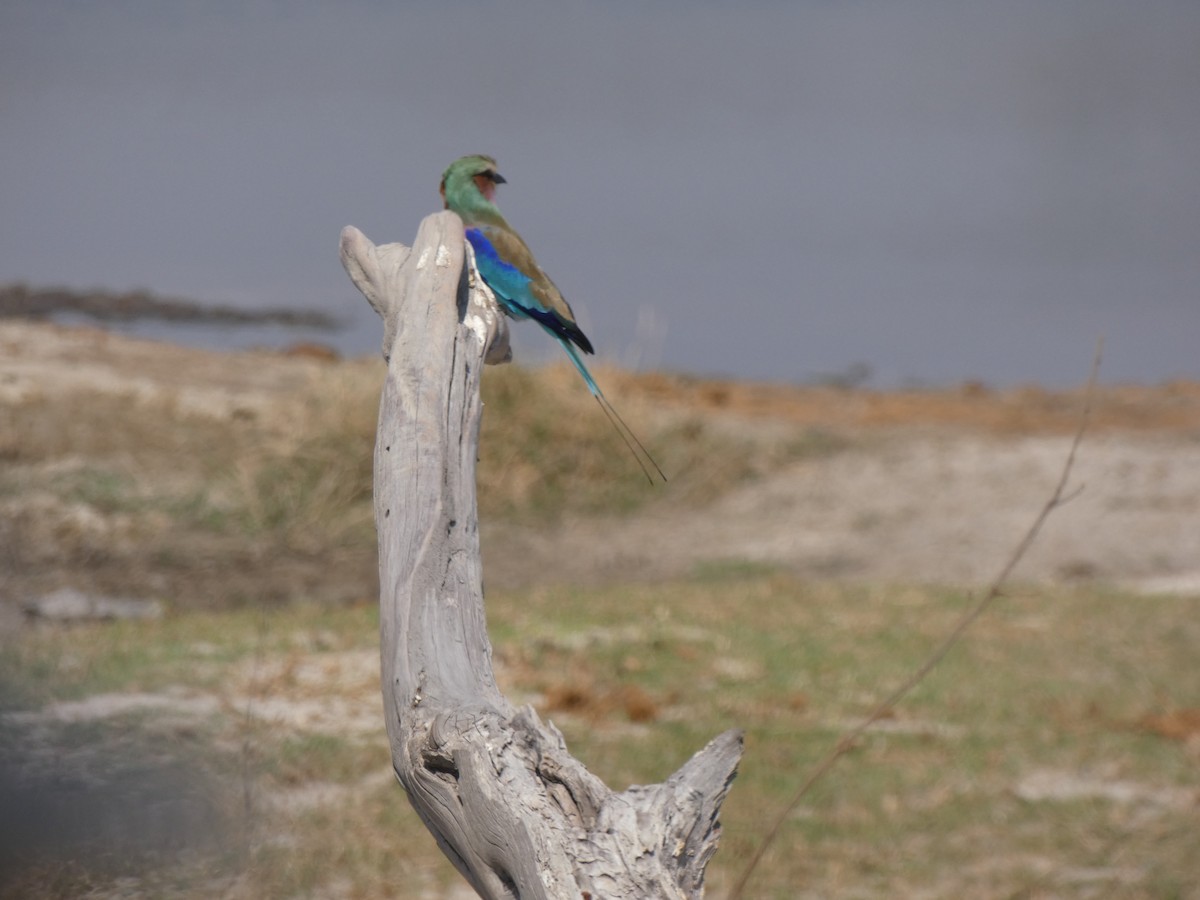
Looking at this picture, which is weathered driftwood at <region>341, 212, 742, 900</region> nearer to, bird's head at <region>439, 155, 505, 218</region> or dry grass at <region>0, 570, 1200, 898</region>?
bird's head at <region>439, 155, 505, 218</region>

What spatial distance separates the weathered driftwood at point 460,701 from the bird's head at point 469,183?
823 mm

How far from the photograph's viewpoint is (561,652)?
266 inches

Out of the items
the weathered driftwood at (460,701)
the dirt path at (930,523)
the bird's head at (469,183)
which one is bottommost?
the weathered driftwood at (460,701)

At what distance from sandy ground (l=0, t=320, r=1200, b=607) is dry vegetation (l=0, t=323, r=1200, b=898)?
0.23ft

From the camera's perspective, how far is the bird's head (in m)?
3.73

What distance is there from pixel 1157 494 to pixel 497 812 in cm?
1046

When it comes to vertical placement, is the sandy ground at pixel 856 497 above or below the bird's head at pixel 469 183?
above

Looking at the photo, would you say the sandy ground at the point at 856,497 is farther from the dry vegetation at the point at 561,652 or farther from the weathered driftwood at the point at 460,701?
the weathered driftwood at the point at 460,701

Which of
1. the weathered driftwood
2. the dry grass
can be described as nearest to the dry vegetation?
the dry grass

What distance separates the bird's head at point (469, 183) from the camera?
373 centimetres

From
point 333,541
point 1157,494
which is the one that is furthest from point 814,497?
point 333,541

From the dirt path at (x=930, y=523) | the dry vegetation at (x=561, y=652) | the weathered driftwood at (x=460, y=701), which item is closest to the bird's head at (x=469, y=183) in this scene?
the weathered driftwood at (x=460, y=701)

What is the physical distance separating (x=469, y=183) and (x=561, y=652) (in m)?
3.45

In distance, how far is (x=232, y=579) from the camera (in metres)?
8.73
